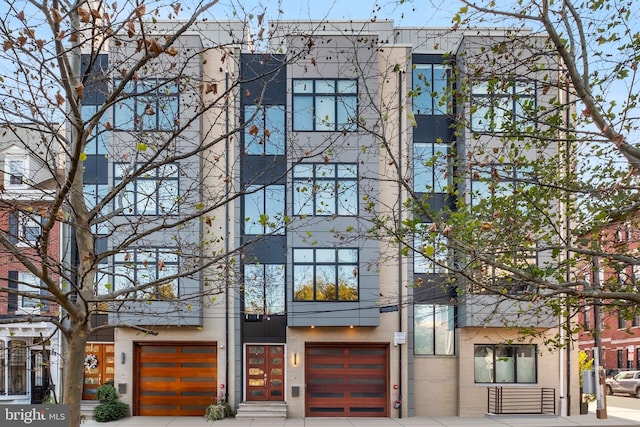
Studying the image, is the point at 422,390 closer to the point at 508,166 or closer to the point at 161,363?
the point at 161,363

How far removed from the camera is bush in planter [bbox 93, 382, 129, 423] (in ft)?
60.5

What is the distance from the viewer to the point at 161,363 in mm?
20469

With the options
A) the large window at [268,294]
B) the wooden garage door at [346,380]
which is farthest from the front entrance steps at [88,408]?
the wooden garage door at [346,380]

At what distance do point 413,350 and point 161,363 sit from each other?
352 inches

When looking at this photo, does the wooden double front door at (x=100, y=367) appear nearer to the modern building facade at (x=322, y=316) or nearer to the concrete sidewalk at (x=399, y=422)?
the modern building facade at (x=322, y=316)

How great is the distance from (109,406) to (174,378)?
2.38 metres

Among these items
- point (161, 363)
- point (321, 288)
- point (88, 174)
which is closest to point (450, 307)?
point (321, 288)

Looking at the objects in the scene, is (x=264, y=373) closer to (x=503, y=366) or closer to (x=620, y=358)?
(x=503, y=366)

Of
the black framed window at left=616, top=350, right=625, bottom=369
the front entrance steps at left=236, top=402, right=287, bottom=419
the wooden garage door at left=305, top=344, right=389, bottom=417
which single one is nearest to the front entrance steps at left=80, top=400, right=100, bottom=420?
the front entrance steps at left=236, top=402, right=287, bottom=419

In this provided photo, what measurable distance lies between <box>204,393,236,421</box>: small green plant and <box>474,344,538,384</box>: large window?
28.2 ft

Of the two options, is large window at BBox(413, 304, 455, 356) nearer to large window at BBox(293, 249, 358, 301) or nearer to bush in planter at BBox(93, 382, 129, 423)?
large window at BBox(293, 249, 358, 301)

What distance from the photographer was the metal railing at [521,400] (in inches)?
773
